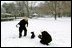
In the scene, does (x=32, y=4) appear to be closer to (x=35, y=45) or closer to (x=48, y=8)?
(x=48, y=8)

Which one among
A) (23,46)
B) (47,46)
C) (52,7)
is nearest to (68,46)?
(47,46)

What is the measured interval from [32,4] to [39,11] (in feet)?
17.8

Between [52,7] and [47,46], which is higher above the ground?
[52,7]

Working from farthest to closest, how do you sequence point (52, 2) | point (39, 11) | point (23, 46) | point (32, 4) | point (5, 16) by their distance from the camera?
point (32, 4) < point (39, 11) < point (52, 2) < point (5, 16) < point (23, 46)

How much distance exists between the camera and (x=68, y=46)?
28.4ft

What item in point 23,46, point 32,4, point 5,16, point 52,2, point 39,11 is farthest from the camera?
point 32,4

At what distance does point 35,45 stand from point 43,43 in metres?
0.40

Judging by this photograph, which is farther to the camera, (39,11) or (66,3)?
(39,11)

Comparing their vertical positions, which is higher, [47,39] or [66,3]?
[66,3]

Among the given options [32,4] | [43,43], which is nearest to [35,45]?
[43,43]

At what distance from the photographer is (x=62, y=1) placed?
135 feet

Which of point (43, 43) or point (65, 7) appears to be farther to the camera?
point (65, 7)

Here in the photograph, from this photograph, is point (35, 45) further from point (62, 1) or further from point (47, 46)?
point (62, 1)

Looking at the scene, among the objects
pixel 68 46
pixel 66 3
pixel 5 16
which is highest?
pixel 66 3
